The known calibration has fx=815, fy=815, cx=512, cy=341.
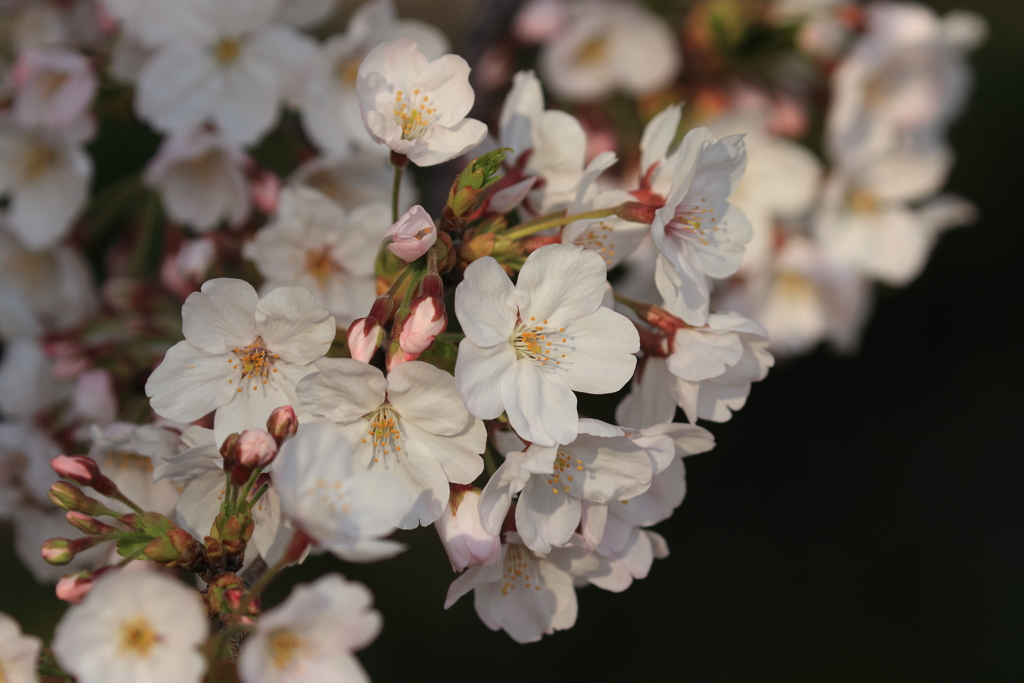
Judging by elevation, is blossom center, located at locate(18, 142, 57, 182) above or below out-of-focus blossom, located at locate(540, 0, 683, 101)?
below

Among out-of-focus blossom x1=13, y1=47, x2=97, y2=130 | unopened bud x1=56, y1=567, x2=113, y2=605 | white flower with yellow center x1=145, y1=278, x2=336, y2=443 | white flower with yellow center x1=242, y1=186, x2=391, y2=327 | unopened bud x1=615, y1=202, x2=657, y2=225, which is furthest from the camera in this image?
out-of-focus blossom x1=13, y1=47, x2=97, y2=130

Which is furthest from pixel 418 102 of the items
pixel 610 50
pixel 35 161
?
pixel 610 50

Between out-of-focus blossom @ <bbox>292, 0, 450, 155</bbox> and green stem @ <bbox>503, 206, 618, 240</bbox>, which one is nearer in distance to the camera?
green stem @ <bbox>503, 206, 618, 240</bbox>

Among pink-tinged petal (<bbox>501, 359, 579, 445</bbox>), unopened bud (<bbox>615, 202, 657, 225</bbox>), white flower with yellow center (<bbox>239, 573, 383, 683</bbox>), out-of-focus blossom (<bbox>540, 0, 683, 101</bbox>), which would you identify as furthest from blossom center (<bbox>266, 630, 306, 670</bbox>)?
out-of-focus blossom (<bbox>540, 0, 683, 101</bbox>)

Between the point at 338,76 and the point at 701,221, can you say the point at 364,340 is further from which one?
the point at 338,76

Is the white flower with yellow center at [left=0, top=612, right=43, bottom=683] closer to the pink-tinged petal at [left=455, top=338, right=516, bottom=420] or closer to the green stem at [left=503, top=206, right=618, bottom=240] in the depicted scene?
the pink-tinged petal at [left=455, top=338, right=516, bottom=420]

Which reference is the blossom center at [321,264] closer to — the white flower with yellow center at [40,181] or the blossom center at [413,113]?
the blossom center at [413,113]

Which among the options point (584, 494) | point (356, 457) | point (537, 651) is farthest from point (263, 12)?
point (537, 651)
